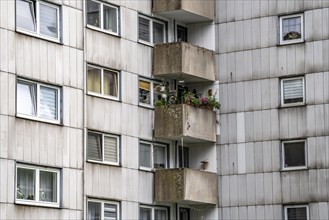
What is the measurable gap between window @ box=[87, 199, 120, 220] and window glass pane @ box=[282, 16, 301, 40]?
31.0ft

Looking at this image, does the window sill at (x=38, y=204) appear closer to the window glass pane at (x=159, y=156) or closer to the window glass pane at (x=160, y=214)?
the window glass pane at (x=160, y=214)

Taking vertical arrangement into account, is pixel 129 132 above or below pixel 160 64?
below

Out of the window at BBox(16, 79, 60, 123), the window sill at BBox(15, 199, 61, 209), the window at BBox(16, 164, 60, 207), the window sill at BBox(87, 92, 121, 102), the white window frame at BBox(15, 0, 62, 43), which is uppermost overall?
the white window frame at BBox(15, 0, 62, 43)

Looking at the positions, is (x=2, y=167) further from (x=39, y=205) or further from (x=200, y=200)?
(x=200, y=200)

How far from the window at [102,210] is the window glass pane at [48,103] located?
3.59m

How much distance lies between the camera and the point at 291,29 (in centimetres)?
4688

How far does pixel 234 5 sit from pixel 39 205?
13046 millimetres

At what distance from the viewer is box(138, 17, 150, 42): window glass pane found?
152ft

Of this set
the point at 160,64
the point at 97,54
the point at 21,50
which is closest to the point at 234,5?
the point at 160,64

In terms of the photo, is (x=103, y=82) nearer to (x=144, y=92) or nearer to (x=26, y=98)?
(x=144, y=92)

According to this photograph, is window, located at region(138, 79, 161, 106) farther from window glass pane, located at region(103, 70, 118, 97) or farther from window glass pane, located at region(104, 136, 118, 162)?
window glass pane, located at region(104, 136, 118, 162)

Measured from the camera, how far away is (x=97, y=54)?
4366 cm

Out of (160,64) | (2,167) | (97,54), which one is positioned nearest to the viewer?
(2,167)

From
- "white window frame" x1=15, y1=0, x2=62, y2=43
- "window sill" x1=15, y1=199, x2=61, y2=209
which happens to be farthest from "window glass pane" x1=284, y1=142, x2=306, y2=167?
"white window frame" x1=15, y1=0, x2=62, y2=43
